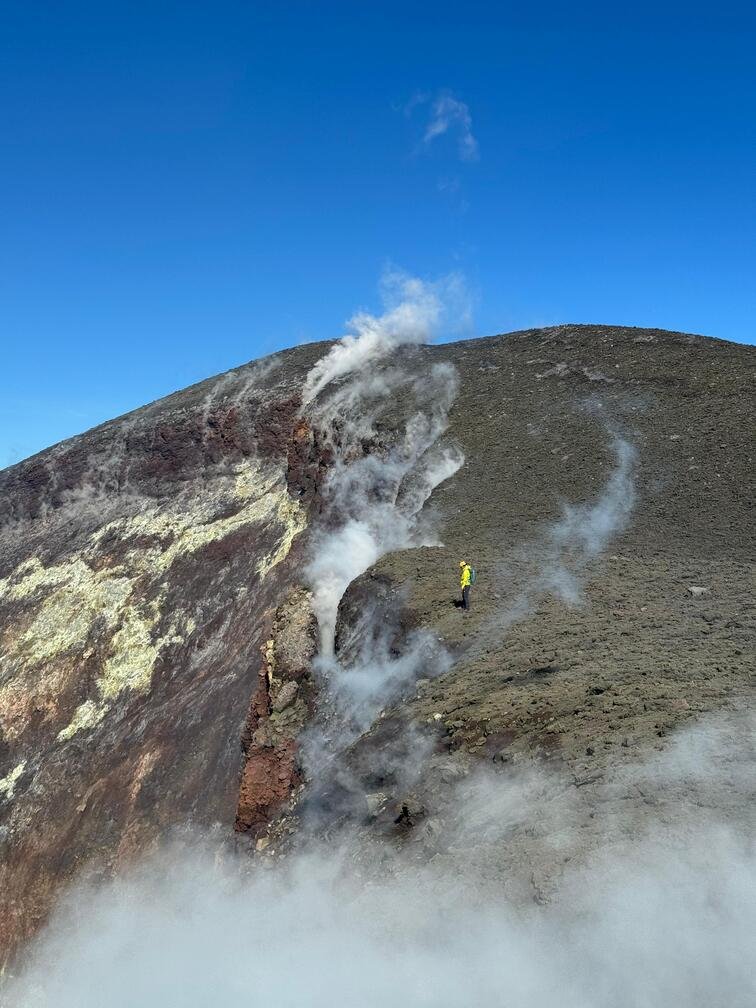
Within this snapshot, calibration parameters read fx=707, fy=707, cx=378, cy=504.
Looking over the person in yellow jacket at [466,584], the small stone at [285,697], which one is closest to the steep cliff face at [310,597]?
the small stone at [285,697]

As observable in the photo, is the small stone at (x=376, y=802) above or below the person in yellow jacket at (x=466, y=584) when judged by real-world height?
below

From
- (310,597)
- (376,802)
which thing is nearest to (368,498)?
(310,597)

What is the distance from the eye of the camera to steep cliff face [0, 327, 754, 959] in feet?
35.9

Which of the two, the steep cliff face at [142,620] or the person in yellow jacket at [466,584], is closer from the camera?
the person in yellow jacket at [466,584]

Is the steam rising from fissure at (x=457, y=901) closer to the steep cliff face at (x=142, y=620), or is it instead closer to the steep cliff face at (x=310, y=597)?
the steep cliff face at (x=310, y=597)

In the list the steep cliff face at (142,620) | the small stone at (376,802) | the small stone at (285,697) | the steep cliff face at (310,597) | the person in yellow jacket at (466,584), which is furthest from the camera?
the steep cliff face at (142,620)

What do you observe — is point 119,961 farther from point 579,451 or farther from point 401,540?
point 579,451

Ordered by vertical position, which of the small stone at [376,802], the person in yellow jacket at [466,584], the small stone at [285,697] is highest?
the person in yellow jacket at [466,584]

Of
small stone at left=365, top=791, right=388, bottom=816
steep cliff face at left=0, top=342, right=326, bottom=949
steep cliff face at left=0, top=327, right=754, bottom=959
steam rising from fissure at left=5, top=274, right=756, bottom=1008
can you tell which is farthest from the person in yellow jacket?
small stone at left=365, top=791, right=388, bottom=816

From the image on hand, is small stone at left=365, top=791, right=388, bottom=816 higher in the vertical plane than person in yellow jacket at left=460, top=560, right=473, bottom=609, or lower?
lower

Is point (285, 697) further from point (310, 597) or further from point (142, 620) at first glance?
point (142, 620)

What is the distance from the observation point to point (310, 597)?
18.7 m

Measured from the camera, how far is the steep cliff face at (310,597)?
10.9 metres

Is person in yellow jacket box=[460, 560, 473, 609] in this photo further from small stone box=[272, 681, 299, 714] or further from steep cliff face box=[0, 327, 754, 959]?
small stone box=[272, 681, 299, 714]
